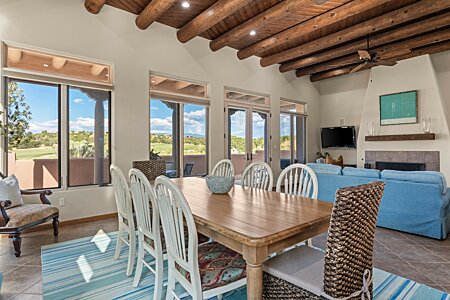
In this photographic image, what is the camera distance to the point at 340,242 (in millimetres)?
1160

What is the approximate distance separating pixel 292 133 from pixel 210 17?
461cm

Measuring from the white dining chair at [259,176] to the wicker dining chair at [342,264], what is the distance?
50.5 inches

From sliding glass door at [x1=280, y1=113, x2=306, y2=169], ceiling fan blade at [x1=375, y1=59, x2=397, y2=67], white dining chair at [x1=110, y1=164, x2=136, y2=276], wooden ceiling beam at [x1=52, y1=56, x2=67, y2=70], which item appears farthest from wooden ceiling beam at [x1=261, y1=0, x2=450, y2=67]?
white dining chair at [x1=110, y1=164, x2=136, y2=276]

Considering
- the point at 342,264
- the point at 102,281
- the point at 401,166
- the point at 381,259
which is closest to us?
the point at 342,264

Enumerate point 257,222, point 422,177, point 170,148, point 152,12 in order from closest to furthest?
point 257,222 → point 422,177 → point 152,12 → point 170,148

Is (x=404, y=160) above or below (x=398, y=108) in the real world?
below

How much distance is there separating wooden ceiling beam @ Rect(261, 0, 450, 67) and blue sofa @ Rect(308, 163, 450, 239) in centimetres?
260

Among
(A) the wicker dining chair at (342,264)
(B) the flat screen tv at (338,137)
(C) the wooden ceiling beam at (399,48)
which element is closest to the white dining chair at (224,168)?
(A) the wicker dining chair at (342,264)

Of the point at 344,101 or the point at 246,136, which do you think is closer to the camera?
the point at 246,136

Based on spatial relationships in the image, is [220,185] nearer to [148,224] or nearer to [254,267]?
[148,224]

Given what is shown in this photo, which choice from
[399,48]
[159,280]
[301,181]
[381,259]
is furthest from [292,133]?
[159,280]

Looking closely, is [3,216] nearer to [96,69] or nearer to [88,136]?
[88,136]

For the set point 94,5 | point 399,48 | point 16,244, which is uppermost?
point 94,5

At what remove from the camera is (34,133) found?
3.74 metres
